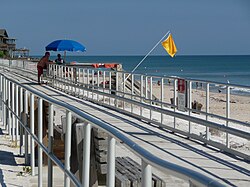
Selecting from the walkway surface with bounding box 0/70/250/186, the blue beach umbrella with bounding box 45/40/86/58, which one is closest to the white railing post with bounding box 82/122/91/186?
the walkway surface with bounding box 0/70/250/186

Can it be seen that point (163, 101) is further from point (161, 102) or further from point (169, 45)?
point (169, 45)

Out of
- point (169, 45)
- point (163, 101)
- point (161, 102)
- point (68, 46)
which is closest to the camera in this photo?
point (161, 102)

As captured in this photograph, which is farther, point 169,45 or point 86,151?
point 169,45

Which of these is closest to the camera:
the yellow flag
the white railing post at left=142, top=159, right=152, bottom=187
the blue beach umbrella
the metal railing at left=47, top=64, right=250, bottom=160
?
the white railing post at left=142, top=159, right=152, bottom=187

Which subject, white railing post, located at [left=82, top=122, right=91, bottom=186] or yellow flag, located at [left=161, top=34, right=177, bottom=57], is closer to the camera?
white railing post, located at [left=82, top=122, right=91, bottom=186]

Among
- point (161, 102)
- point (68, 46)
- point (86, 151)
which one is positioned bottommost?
point (161, 102)

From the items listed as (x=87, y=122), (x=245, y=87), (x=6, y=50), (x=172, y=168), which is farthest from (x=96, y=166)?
(x=6, y=50)

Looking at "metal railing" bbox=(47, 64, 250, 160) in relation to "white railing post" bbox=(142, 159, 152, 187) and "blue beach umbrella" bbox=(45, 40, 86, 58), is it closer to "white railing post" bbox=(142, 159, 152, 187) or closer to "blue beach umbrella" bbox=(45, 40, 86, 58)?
"blue beach umbrella" bbox=(45, 40, 86, 58)

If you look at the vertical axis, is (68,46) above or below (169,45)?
above

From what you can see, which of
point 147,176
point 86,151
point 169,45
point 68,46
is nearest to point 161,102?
point 86,151

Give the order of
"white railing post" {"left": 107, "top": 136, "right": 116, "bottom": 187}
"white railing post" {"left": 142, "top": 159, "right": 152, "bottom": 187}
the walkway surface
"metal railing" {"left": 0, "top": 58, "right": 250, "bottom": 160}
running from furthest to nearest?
"metal railing" {"left": 0, "top": 58, "right": 250, "bottom": 160} < the walkway surface < "white railing post" {"left": 107, "top": 136, "right": 116, "bottom": 187} < "white railing post" {"left": 142, "top": 159, "right": 152, "bottom": 187}

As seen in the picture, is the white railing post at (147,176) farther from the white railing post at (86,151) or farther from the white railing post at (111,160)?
the white railing post at (86,151)

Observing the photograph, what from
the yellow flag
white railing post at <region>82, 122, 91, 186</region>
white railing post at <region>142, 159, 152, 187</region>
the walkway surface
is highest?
the yellow flag

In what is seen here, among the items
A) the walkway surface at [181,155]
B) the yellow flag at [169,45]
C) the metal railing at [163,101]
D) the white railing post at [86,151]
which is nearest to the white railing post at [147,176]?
the white railing post at [86,151]
